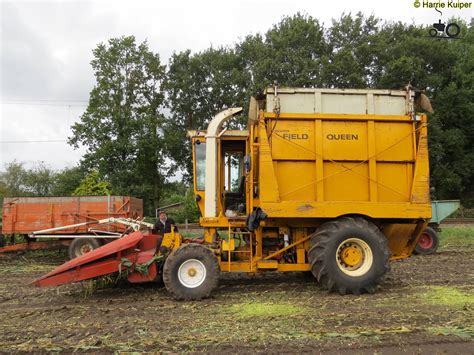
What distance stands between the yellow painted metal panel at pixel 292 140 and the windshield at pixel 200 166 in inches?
56.8

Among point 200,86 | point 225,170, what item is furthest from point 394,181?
point 200,86

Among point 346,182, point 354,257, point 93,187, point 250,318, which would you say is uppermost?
point 93,187

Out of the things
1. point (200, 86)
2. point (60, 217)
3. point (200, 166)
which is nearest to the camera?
point (200, 166)

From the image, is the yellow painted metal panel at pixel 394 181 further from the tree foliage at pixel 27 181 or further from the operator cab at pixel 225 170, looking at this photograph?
the tree foliage at pixel 27 181

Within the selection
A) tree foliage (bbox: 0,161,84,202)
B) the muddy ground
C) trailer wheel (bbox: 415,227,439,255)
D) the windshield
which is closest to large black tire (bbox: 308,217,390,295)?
the muddy ground

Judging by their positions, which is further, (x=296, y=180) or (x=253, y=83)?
(x=253, y=83)

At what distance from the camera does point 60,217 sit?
44.7ft

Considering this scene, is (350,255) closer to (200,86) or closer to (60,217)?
(60,217)

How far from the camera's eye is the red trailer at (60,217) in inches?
525

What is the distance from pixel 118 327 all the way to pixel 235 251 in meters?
2.74

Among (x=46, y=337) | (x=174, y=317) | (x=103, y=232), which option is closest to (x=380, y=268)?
(x=174, y=317)

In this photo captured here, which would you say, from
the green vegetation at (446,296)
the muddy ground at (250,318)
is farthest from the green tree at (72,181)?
the green vegetation at (446,296)

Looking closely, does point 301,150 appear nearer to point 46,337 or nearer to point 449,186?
point 46,337

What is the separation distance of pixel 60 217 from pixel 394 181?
401 inches
